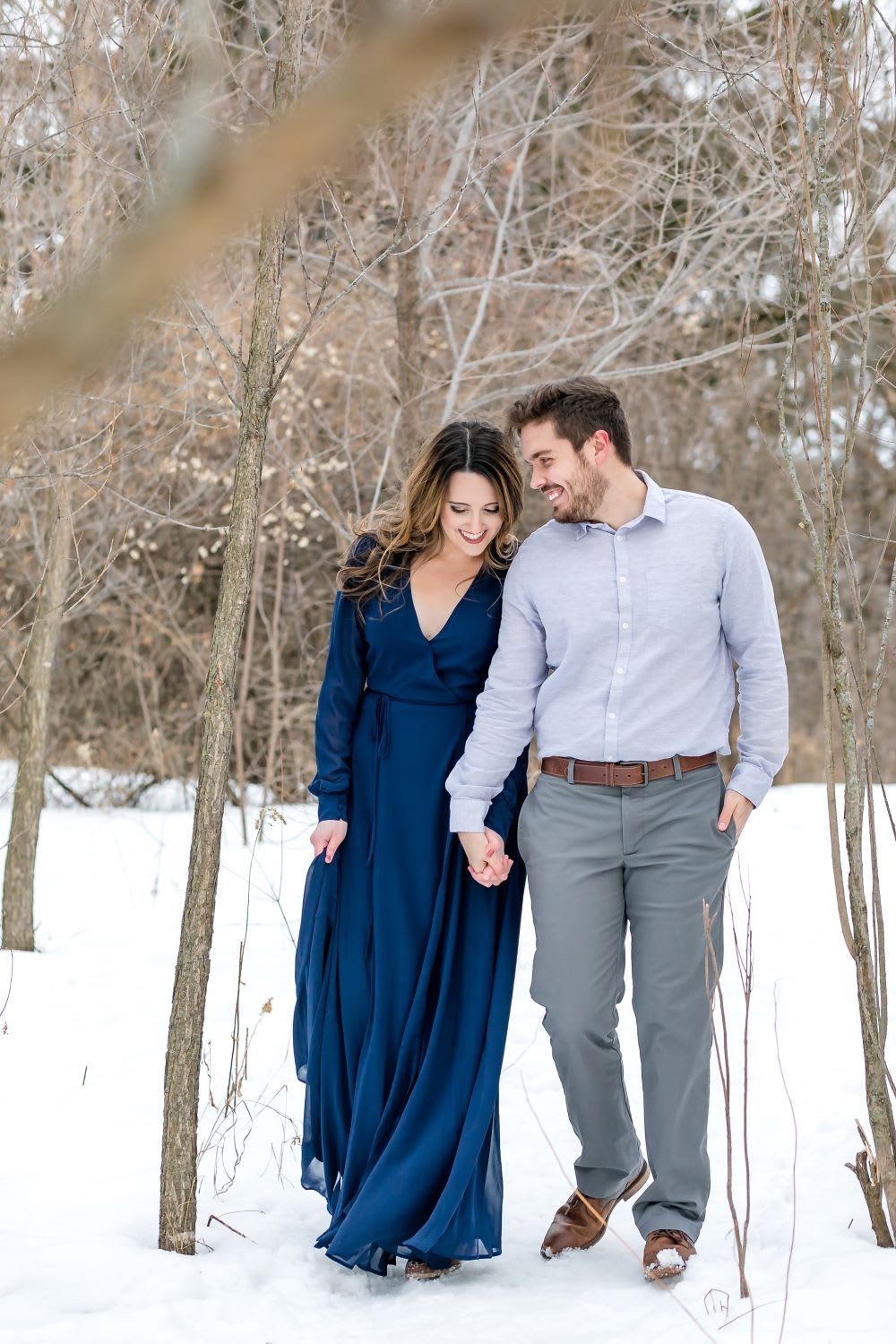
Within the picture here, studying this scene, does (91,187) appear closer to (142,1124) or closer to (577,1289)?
(142,1124)

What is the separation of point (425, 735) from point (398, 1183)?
0.90 metres

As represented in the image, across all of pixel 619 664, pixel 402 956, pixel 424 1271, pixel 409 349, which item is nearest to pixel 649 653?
pixel 619 664

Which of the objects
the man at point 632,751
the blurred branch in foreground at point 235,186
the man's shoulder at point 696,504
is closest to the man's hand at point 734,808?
the man at point 632,751

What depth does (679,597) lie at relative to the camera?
2631 millimetres

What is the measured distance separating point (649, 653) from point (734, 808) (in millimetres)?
346

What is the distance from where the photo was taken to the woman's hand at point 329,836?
2.82m

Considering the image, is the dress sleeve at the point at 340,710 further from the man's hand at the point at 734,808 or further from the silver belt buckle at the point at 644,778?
the man's hand at the point at 734,808

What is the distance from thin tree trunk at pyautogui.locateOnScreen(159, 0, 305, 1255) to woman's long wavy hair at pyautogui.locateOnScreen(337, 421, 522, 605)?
1.41ft

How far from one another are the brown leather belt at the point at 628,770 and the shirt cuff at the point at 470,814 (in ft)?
0.58

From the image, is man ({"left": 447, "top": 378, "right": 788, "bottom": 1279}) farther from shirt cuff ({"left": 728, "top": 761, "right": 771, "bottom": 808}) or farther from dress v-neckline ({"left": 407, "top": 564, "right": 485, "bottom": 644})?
dress v-neckline ({"left": 407, "top": 564, "right": 485, "bottom": 644})

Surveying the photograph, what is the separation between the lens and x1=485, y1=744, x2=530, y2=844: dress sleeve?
2822 mm

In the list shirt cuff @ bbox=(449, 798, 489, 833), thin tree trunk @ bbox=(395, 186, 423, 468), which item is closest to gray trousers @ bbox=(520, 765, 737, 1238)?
shirt cuff @ bbox=(449, 798, 489, 833)

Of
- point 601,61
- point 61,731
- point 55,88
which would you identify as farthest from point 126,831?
point 601,61

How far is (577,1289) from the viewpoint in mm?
2615
